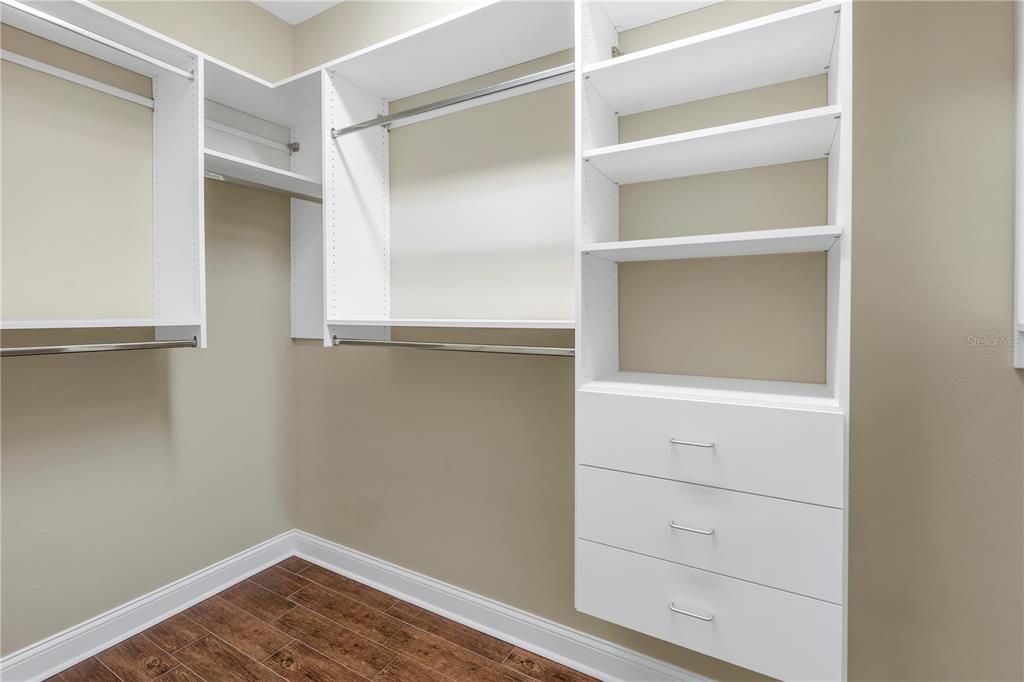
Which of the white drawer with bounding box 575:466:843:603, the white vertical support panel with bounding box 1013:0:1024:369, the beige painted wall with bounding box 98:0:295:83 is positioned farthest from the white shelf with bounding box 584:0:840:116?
the beige painted wall with bounding box 98:0:295:83

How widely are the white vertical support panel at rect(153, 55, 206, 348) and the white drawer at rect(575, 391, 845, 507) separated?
148 cm

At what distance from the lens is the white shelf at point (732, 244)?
123 cm

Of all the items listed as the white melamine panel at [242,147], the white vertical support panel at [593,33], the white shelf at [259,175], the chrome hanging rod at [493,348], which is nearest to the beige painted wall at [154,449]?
the white melamine panel at [242,147]

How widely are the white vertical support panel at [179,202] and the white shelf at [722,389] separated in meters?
1.48

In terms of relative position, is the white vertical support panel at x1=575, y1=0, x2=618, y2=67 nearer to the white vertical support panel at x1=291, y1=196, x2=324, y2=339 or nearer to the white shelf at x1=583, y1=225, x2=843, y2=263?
the white shelf at x1=583, y1=225, x2=843, y2=263

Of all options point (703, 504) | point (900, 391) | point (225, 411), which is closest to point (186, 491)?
point (225, 411)

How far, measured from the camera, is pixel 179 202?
196 cm

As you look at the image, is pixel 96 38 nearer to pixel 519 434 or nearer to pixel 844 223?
pixel 519 434

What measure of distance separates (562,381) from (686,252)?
2.21ft

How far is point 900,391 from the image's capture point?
1430 mm

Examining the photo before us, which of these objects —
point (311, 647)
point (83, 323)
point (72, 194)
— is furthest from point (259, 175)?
point (311, 647)

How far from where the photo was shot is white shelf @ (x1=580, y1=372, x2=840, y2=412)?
1291mm

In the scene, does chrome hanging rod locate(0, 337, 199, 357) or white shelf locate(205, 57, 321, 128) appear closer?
chrome hanging rod locate(0, 337, 199, 357)

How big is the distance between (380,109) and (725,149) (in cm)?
155
